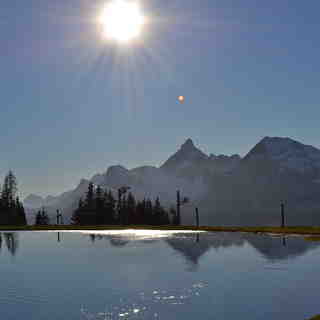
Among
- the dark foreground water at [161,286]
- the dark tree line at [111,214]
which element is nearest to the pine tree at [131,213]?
the dark tree line at [111,214]

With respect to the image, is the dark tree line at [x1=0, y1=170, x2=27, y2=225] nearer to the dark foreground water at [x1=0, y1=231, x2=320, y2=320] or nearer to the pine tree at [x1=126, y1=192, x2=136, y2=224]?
the pine tree at [x1=126, y1=192, x2=136, y2=224]

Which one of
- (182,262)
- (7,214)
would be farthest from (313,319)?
(7,214)

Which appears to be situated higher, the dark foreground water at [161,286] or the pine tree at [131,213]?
the pine tree at [131,213]

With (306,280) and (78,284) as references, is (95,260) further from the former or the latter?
(306,280)

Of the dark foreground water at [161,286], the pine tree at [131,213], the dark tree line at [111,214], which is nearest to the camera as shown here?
the dark foreground water at [161,286]

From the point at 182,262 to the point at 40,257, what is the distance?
577 inches

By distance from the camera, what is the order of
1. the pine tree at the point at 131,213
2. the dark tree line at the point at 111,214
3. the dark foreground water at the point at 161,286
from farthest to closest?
1. the pine tree at the point at 131,213
2. the dark tree line at the point at 111,214
3. the dark foreground water at the point at 161,286

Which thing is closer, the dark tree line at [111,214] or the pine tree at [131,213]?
the dark tree line at [111,214]

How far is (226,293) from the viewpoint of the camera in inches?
938

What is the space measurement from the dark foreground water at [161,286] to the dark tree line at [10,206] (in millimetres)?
100224

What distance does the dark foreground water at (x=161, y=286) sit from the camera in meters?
19.9

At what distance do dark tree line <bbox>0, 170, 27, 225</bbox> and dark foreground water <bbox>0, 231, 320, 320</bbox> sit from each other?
100 meters

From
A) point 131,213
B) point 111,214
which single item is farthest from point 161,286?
point 131,213

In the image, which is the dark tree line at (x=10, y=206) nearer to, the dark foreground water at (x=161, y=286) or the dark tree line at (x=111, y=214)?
the dark tree line at (x=111, y=214)
